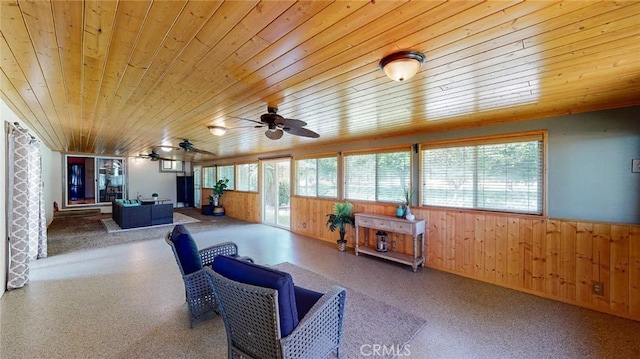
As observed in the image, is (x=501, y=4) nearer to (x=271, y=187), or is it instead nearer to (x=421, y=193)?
(x=421, y=193)

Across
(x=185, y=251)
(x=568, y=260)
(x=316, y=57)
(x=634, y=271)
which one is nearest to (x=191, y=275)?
(x=185, y=251)

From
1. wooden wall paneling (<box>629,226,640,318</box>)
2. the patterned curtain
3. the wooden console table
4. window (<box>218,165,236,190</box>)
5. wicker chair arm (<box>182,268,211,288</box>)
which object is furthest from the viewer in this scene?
window (<box>218,165,236,190</box>)

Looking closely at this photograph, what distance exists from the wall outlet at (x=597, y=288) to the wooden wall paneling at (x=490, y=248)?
0.96 m

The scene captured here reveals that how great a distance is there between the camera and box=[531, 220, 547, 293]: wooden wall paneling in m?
3.24

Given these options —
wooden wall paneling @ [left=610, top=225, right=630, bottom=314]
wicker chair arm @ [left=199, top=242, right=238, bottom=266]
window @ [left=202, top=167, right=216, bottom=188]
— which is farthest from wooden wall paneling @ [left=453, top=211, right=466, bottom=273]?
window @ [left=202, top=167, right=216, bottom=188]

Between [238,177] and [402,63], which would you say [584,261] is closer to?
[402,63]

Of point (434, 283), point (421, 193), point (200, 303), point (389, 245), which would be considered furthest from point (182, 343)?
point (421, 193)

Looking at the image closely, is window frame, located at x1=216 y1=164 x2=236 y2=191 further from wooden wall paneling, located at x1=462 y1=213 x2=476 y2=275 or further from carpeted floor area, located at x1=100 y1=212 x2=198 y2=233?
wooden wall paneling, located at x1=462 y1=213 x2=476 y2=275

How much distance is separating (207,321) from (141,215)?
591 centimetres

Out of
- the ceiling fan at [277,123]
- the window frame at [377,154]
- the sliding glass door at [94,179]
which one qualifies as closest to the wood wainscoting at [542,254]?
the window frame at [377,154]

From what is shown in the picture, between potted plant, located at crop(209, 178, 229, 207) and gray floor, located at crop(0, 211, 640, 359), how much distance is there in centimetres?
530

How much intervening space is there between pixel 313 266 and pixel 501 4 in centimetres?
389

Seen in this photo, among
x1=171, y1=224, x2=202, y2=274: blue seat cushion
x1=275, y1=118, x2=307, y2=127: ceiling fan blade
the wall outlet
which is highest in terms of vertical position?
x1=275, y1=118, x2=307, y2=127: ceiling fan blade

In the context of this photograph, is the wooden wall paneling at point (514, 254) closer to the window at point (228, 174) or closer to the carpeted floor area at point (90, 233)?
the carpeted floor area at point (90, 233)
